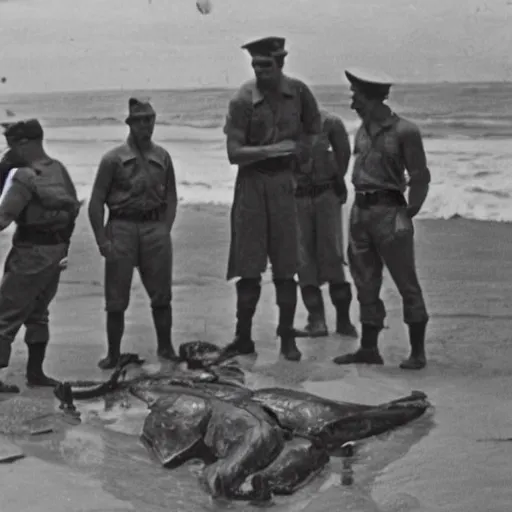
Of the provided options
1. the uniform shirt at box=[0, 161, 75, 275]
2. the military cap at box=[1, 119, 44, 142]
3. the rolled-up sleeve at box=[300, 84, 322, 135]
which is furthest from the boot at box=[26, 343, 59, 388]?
the rolled-up sleeve at box=[300, 84, 322, 135]

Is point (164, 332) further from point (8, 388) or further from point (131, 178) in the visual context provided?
point (8, 388)

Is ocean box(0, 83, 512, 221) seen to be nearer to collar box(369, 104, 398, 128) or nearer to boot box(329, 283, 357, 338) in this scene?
boot box(329, 283, 357, 338)

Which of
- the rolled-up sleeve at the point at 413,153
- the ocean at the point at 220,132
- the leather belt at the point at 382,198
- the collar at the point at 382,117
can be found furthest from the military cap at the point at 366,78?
the ocean at the point at 220,132

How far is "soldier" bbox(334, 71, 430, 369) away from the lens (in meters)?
6.04

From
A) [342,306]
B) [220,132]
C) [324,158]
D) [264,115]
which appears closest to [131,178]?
[264,115]

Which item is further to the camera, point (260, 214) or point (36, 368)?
point (260, 214)

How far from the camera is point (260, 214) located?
6.29 m

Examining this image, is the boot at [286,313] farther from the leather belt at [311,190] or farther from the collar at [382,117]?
the collar at [382,117]

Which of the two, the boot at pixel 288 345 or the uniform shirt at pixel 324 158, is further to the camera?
the uniform shirt at pixel 324 158

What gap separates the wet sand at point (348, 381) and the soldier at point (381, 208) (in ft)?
0.67

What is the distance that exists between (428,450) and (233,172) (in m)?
7.01

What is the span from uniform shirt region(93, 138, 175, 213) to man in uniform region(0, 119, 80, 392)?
1.21 ft

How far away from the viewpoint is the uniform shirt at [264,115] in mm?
6203

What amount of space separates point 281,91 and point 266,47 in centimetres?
22
